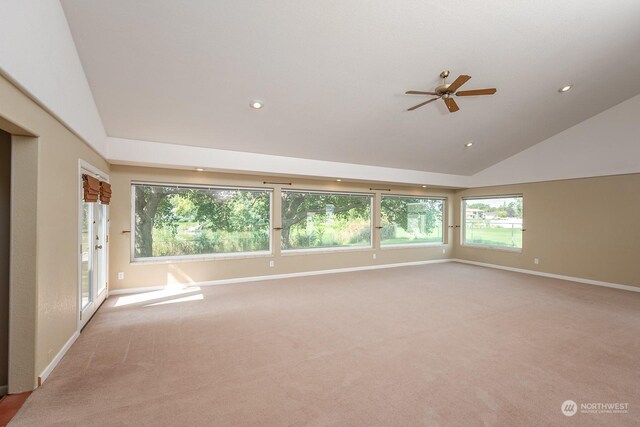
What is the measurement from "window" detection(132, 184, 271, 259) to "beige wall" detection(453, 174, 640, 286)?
18.4 feet

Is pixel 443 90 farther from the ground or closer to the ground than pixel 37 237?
farther from the ground

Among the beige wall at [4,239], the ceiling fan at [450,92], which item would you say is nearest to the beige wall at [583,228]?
the ceiling fan at [450,92]

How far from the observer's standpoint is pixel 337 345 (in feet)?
8.98

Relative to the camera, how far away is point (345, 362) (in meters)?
2.42

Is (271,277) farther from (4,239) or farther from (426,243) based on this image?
(426,243)

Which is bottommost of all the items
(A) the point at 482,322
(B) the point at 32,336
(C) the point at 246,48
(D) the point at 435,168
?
(A) the point at 482,322

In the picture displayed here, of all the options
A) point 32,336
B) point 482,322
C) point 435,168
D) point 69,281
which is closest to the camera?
point 32,336

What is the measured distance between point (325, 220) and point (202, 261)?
2.63 metres

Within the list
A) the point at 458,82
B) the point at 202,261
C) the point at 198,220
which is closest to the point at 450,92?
the point at 458,82

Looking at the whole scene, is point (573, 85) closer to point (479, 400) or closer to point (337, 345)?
point (479, 400)

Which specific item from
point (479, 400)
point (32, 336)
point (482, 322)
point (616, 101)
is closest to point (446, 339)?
point (482, 322)

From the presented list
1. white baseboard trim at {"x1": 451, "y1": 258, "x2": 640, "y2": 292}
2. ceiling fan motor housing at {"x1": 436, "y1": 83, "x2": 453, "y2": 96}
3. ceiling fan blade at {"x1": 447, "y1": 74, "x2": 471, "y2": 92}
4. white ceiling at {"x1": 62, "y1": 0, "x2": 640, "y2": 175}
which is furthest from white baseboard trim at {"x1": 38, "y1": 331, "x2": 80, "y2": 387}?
white baseboard trim at {"x1": 451, "y1": 258, "x2": 640, "y2": 292}

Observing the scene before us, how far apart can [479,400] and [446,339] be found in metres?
0.97

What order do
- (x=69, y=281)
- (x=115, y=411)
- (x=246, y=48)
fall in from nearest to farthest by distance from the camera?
(x=115, y=411)
(x=69, y=281)
(x=246, y=48)
